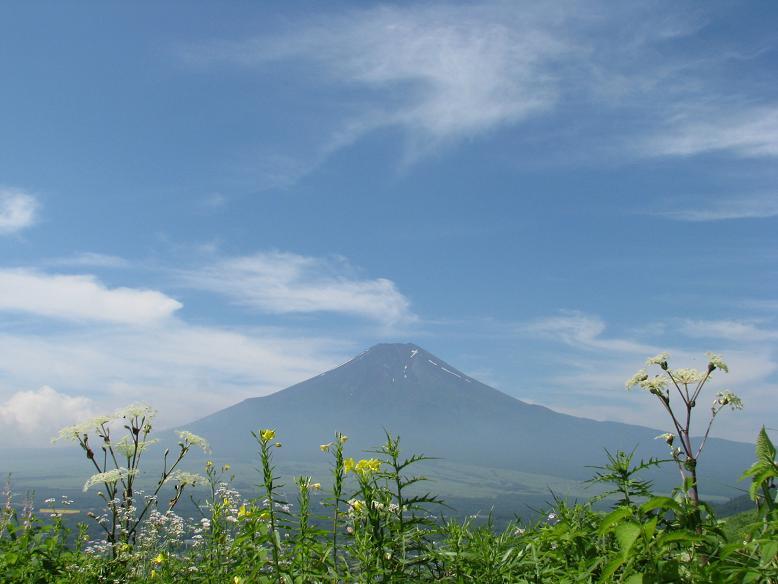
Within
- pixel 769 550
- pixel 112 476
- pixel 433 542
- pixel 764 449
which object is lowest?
pixel 433 542

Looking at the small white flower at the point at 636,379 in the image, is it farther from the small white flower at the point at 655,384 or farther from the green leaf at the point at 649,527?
the green leaf at the point at 649,527

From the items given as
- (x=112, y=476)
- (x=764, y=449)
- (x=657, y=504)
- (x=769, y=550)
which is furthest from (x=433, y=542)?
(x=112, y=476)

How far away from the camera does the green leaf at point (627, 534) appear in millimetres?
2459

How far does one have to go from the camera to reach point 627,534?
2510mm

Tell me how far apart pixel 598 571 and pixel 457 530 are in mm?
1058

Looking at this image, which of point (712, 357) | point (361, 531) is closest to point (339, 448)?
point (361, 531)

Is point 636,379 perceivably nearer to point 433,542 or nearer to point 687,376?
point 687,376

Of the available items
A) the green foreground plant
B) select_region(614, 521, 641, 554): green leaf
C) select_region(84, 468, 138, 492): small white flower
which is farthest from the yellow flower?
select_region(84, 468, 138, 492): small white flower

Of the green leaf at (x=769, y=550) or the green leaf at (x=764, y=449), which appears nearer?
the green leaf at (x=769, y=550)

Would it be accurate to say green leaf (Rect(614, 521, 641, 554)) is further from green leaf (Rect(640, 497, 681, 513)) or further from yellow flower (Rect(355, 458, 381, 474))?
yellow flower (Rect(355, 458, 381, 474))

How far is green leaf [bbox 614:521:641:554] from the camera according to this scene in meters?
2.46

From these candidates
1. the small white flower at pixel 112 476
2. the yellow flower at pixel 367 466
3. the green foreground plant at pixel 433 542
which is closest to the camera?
the green foreground plant at pixel 433 542

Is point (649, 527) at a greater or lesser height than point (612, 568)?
greater

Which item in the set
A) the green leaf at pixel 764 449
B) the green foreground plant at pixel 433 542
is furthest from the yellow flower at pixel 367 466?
the green leaf at pixel 764 449
